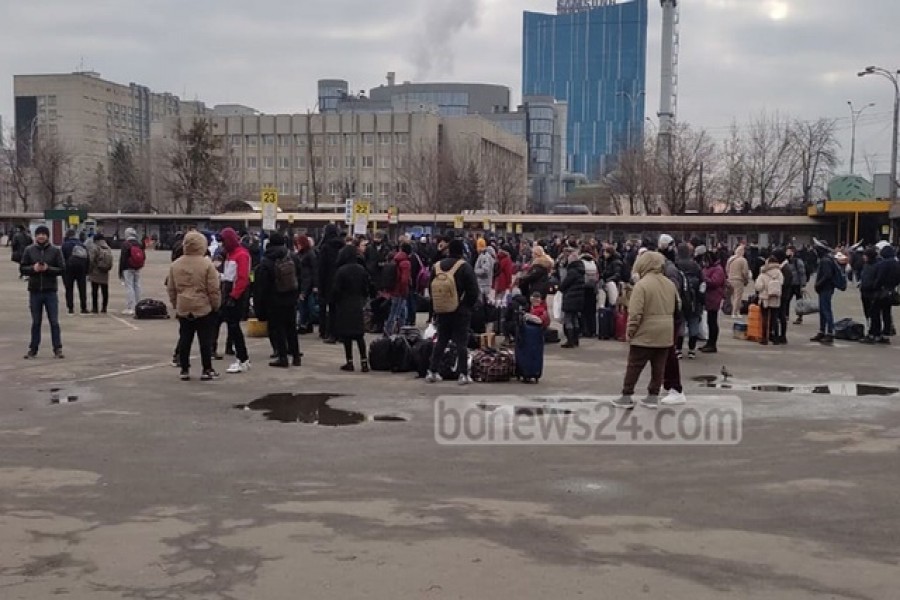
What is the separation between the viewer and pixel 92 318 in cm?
1856

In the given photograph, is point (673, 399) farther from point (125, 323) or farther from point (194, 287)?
point (125, 323)

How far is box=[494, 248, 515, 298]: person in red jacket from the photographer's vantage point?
58.9 ft

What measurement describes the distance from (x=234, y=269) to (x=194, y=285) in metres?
1.59

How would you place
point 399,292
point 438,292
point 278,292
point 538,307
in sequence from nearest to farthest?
1. point 438,292
2. point 278,292
3. point 538,307
4. point 399,292

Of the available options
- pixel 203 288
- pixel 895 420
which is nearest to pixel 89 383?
pixel 203 288

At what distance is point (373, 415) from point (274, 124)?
114865 mm

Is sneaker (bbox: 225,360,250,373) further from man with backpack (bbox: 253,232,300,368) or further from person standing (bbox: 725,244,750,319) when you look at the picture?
person standing (bbox: 725,244,750,319)

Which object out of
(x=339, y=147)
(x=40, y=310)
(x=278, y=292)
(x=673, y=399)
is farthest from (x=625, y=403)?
(x=339, y=147)

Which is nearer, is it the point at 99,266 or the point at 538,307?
the point at 538,307

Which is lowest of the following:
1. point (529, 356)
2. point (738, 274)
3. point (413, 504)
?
point (413, 504)

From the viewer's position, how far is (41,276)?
13.1 metres

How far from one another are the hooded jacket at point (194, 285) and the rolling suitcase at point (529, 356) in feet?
12.4

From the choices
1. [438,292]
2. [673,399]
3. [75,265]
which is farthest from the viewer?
[75,265]

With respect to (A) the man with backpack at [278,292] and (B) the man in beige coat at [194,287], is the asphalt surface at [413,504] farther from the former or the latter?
(A) the man with backpack at [278,292]
